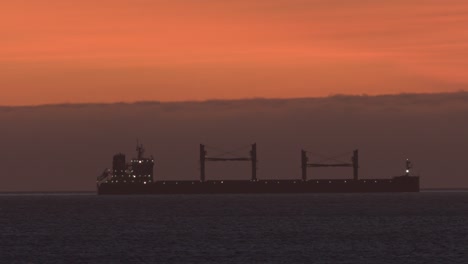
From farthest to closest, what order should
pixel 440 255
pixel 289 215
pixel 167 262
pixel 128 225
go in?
pixel 289 215
pixel 128 225
pixel 440 255
pixel 167 262

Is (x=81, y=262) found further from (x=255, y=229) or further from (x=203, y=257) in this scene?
(x=255, y=229)

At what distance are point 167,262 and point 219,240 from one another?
21049mm

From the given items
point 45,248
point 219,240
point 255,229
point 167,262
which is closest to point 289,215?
point 255,229

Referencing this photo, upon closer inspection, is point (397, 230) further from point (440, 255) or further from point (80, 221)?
point (80, 221)

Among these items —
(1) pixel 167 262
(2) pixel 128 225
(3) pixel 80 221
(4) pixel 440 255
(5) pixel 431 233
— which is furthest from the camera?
(3) pixel 80 221

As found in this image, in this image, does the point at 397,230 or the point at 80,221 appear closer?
the point at 397,230

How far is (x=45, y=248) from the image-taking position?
288 ft

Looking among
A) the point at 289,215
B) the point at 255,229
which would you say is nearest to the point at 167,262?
the point at 255,229

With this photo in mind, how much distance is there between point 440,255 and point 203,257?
16386 millimetres

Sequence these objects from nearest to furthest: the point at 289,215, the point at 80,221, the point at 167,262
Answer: the point at 167,262
the point at 80,221
the point at 289,215

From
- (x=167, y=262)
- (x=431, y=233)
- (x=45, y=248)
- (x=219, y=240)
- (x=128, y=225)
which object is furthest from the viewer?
(x=128, y=225)

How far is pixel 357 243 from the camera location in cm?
9138

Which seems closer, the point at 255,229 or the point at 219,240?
the point at 219,240

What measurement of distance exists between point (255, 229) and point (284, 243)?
2010 cm
